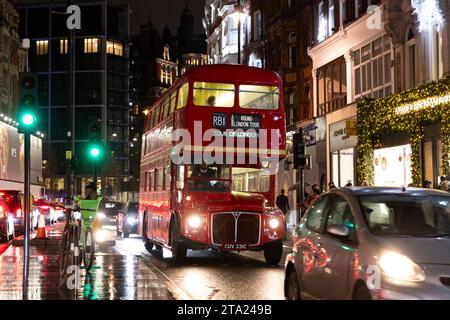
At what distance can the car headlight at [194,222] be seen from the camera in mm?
18172

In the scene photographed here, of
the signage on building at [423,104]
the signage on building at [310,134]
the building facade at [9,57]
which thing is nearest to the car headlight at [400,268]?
the signage on building at [423,104]

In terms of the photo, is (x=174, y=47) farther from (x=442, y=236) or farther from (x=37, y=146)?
(x=442, y=236)

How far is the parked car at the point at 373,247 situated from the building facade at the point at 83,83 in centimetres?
10300

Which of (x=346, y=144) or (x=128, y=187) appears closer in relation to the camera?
(x=346, y=144)

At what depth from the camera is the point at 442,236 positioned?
812cm

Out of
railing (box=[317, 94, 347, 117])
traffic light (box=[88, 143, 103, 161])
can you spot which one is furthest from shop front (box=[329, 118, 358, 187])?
traffic light (box=[88, 143, 103, 161])

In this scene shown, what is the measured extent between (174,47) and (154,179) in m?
138

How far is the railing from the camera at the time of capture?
36194 mm

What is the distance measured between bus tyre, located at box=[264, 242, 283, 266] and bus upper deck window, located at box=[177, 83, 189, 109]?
3873mm

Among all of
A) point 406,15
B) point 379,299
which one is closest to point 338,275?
point 379,299

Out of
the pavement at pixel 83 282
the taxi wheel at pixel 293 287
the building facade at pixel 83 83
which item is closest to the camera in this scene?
the taxi wheel at pixel 293 287

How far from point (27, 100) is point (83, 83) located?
340ft

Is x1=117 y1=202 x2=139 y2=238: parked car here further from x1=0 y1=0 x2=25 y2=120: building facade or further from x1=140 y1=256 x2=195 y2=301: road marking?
x1=0 y1=0 x2=25 y2=120: building facade

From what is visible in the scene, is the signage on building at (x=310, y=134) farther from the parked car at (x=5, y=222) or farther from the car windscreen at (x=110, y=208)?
the parked car at (x=5, y=222)
